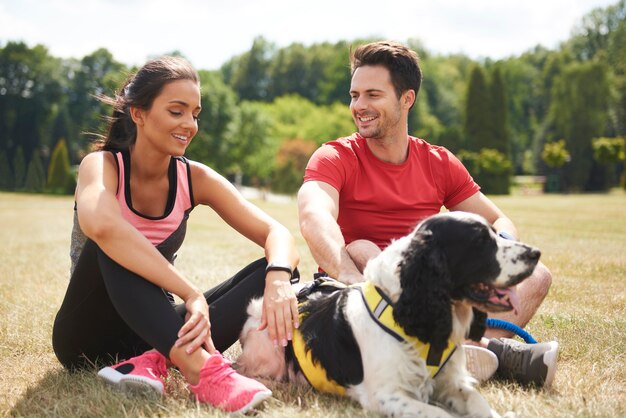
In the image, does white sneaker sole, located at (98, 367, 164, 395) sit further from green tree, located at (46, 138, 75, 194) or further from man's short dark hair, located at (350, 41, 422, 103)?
green tree, located at (46, 138, 75, 194)

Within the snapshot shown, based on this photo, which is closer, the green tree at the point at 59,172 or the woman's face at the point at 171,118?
the woman's face at the point at 171,118

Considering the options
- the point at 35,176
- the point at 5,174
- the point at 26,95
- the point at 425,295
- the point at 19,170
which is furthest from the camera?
the point at 26,95

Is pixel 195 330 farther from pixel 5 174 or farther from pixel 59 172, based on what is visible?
pixel 5 174

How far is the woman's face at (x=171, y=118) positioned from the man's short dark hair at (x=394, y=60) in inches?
58.7

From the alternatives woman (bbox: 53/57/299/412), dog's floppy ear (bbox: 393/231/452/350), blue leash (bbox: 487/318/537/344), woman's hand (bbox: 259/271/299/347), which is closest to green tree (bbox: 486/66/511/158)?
blue leash (bbox: 487/318/537/344)

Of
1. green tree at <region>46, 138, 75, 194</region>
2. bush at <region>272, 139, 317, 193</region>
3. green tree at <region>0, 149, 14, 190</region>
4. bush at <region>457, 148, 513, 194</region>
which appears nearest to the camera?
bush at <region>272, 139, 317, 193</region>

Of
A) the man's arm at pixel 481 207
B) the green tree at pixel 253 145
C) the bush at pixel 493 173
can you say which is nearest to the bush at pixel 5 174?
the green tree at pixel 253 145

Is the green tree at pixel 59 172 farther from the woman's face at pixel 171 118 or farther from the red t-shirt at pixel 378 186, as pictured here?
the woman's face at pixel 171 118

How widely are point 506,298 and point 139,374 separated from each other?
6.33ft

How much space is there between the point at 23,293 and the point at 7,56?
Result: 6278 cm

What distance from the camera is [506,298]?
9.70ft

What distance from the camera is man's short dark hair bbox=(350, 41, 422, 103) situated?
4539 mm

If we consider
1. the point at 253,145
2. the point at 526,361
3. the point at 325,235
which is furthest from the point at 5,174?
the point at 526,361

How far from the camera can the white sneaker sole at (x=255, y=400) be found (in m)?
2.92
